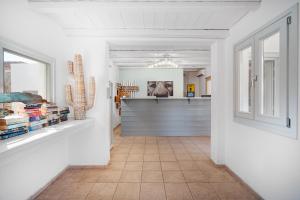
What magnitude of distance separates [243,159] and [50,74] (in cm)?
361

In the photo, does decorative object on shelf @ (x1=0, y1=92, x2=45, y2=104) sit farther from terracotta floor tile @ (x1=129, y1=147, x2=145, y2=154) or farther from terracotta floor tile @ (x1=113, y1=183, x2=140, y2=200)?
terracotta floor tile @ (x1=129, y1=147, x2=145, y2=154)

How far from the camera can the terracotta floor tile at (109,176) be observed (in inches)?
122

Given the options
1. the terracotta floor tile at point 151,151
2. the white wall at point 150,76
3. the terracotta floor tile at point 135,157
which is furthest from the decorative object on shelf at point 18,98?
the white wall at point 150,76

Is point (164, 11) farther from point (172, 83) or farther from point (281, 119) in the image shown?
point (172, 83)

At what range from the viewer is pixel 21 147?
1.53 m

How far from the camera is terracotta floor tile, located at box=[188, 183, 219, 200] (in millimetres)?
2564

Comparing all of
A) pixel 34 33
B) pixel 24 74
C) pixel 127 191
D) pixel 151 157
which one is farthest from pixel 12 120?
pixel 151 157

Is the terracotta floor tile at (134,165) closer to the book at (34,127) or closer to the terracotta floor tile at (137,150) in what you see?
the terracotta floor tile at (137,150)

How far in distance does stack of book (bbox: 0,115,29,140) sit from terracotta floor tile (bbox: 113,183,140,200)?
1541 millimetres

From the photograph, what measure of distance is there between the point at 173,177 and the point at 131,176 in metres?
0.76

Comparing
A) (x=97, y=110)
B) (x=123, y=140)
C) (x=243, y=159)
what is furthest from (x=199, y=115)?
(x=97, y=110)

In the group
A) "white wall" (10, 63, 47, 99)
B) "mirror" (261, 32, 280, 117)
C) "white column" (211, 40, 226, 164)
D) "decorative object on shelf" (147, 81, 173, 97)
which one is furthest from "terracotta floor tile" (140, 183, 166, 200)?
"decorative object on shelf" (147, 81, 173, 97)

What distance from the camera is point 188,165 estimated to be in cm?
375

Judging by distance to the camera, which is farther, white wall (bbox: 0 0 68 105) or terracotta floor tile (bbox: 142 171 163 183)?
terracotta floor tile (bbox: 142 171 163 183)
